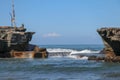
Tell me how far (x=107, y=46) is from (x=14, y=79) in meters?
27.2

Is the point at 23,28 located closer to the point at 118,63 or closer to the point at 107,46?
the point at 107,46

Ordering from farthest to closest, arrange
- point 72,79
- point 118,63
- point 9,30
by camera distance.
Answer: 1. point 9,30
2. point 118,63
3. point 72,79

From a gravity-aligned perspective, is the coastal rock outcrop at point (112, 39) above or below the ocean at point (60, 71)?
above

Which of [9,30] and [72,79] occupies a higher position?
[9,30]

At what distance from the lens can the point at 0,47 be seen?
206 ft

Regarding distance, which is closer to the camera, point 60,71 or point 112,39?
point 60,71

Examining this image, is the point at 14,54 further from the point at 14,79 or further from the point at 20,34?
the point at 14,79

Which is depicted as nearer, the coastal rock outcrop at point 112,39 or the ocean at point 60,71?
the ocean at point 60,71

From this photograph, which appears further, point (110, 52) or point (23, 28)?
point (23, 28)

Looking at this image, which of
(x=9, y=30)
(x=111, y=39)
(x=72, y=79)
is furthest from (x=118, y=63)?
(x=9, y=30)

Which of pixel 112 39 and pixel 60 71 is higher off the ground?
pixel 112 39

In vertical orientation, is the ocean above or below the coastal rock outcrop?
below

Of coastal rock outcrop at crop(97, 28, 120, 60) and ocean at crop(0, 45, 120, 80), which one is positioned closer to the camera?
ocean at crop(0, 45, 120, 80)

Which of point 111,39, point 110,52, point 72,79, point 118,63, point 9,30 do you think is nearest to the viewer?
point 72,79
